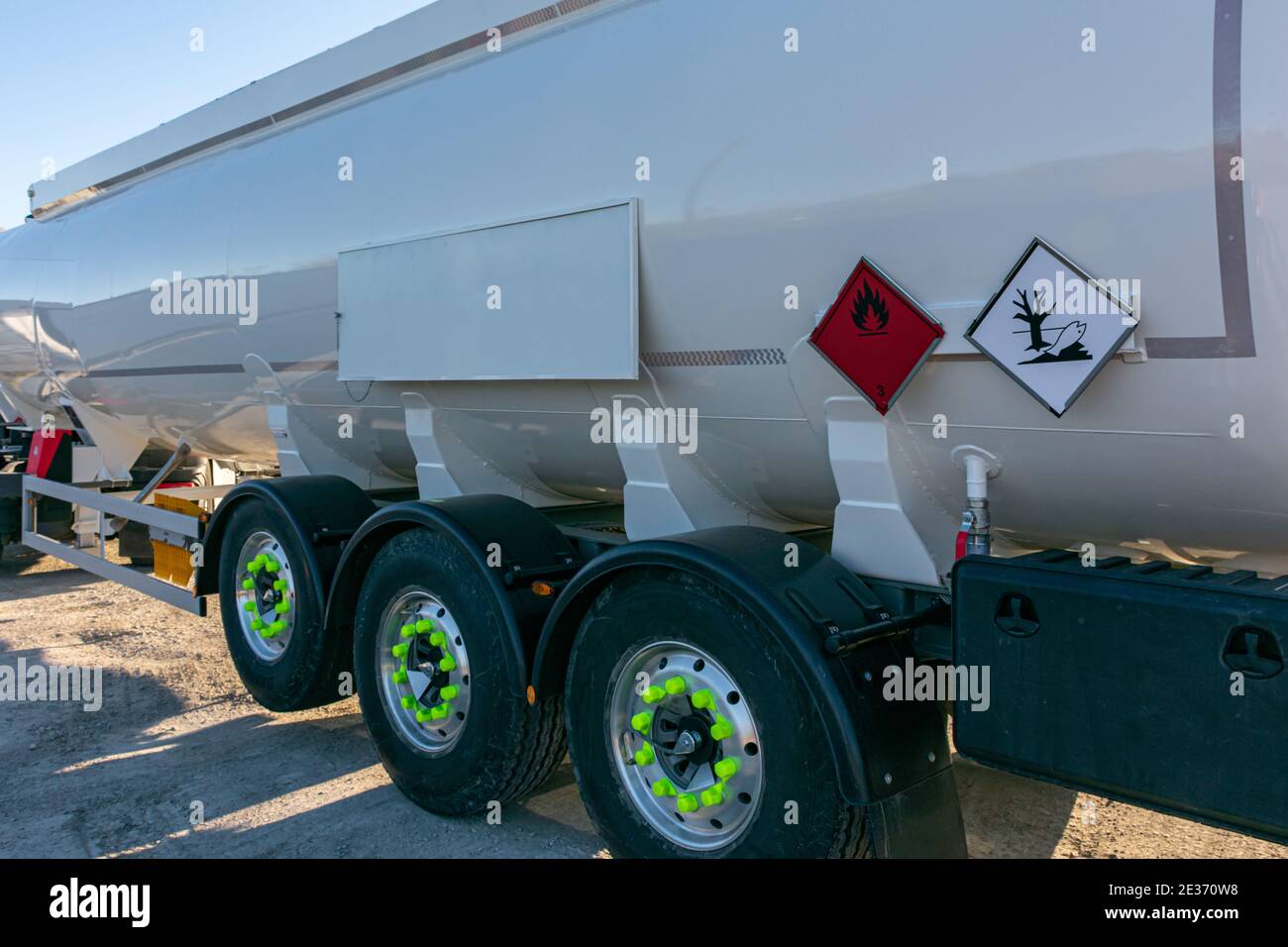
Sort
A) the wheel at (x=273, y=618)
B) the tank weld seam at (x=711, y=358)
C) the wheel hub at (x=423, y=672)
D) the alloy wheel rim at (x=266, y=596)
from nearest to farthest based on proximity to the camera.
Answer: the tank weld seam at (x=711, y=358), the wheel hub at (x=423, y=672), the wheel at (x=273, y=618), the alloy wheel rim at (x=266, y=596)

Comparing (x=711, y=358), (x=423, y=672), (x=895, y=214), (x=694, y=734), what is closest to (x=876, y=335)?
(x=895, y=214)

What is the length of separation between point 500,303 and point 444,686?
60.4 inches

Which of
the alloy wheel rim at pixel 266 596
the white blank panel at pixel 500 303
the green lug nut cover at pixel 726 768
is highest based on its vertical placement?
the white blank panel at pixel 500 303

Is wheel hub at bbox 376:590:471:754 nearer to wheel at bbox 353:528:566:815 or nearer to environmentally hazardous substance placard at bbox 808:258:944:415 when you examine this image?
wheel at bbox 353:528:566:815

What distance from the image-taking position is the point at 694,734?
3186 millimetres

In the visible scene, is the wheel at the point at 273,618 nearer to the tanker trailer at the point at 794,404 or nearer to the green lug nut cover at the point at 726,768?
the tanker trailer at the point at 794,404

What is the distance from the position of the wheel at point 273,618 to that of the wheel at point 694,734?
1.85 metres

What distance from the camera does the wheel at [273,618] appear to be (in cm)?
497

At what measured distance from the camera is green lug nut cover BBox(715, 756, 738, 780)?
3070mm

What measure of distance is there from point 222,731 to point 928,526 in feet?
12.8

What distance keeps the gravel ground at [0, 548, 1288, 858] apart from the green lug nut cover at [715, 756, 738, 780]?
1.03 meters

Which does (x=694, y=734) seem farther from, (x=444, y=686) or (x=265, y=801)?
(x=265, y=801)

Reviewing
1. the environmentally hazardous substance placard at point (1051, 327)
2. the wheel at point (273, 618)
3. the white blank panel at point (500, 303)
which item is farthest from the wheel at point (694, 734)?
the wheel at point (273, 618)
